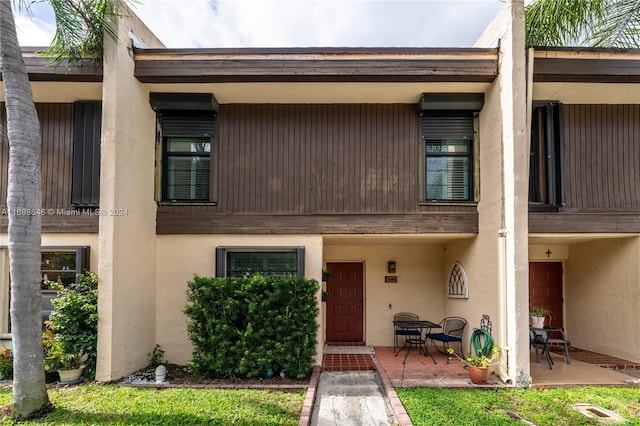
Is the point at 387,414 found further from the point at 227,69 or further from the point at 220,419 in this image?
the point at 227,69

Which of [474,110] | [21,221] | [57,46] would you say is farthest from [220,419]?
[474,110]

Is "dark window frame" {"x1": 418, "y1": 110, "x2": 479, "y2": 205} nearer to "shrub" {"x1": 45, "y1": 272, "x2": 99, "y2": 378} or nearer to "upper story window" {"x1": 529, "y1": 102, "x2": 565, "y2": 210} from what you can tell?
"upper story window" {"x1": 529, "y1": 102, "x2": 565, "y2": 210}

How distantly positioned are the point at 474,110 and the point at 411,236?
2688 millimetres

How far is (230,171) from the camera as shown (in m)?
7.51

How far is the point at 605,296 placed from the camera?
315 inches

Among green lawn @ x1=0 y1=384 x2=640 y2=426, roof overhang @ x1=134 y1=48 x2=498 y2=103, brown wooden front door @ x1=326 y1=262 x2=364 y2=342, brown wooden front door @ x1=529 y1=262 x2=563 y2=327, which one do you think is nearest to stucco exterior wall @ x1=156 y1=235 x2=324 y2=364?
green lawn @ x1=0 y1=384 x2=640 y2=426

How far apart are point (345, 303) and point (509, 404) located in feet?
14.6

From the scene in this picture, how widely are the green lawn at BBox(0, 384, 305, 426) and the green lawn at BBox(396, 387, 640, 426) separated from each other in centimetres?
165

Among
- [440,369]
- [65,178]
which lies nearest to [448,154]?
[440,369]

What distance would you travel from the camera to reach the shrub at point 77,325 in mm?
6057

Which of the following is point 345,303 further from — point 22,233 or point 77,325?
point 22,233

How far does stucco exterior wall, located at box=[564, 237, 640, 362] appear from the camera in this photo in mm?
7406

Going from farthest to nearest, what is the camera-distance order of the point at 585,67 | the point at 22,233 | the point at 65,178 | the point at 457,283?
the point at 457,283, the point at 65,178, the point at 585,67, the point at 22,233

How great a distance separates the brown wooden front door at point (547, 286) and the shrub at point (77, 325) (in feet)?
30.1
